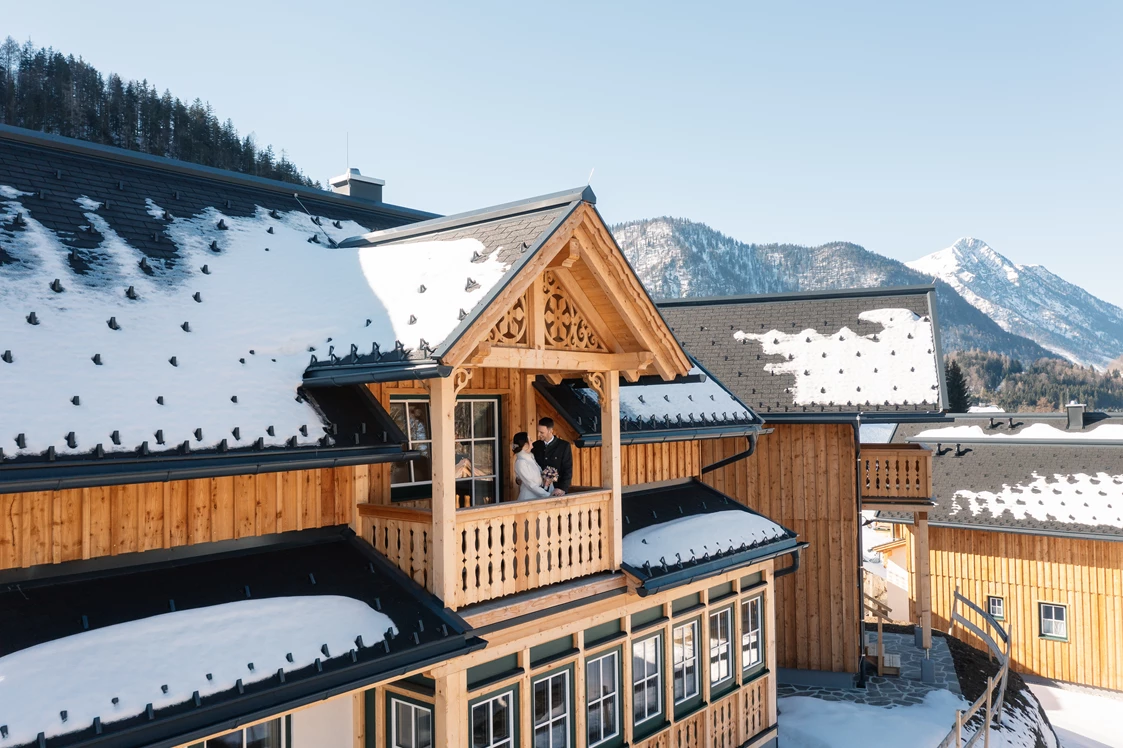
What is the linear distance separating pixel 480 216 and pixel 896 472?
457 inches

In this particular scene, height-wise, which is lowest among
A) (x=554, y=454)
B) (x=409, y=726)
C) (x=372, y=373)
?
(x=409, y=726)

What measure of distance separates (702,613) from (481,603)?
4598 millimetres

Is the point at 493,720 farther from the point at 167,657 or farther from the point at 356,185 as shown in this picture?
the point at 356,185

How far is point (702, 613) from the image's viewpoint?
11.5 m

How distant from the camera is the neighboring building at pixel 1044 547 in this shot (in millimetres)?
21719

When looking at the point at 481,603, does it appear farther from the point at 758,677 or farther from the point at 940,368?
the point at 940,368

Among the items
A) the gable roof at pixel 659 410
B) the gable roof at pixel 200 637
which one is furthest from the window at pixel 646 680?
the gable roof at pixel 200 637

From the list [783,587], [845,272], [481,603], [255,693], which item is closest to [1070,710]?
[783,587]

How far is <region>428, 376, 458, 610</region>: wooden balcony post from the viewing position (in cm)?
746

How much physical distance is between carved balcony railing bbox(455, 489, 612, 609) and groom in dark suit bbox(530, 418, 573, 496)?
1.51 ft

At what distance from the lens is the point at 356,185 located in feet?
47.0

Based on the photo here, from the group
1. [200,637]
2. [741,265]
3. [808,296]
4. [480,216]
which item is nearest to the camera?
[200,637]

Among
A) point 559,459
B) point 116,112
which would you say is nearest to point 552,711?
→ point 559,459

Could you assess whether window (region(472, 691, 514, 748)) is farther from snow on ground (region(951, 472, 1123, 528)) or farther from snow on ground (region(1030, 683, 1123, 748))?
snow on ground (region(951, 472, 1123, 528))
